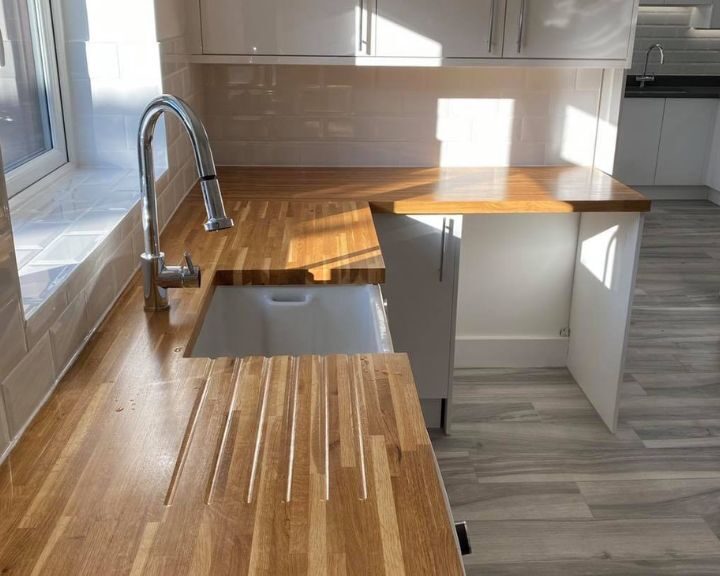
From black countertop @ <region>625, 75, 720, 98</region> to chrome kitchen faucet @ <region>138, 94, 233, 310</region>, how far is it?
5.26m

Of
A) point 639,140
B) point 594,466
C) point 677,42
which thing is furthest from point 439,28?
point 677,42

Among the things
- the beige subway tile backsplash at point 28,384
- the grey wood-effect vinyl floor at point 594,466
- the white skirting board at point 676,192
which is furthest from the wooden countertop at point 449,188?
the white skirting board at point 676,192

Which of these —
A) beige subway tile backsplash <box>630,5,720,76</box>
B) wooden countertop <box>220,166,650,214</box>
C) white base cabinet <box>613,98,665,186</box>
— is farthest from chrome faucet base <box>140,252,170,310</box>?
beige subway tile backsplash <box>630,5,720,76</box>

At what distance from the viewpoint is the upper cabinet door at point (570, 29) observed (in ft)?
8.54

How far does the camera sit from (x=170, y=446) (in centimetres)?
109

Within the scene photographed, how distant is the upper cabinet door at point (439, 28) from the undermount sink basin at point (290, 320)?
1.10m

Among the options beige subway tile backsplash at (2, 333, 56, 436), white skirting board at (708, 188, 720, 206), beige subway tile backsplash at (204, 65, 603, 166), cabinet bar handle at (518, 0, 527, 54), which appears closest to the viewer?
beige subway tile backsplash at (2, 333, 56, 436)

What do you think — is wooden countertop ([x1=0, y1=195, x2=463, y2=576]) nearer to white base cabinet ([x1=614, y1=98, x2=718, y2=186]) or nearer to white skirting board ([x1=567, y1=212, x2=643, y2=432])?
white skirting board ([x1=567, y1=212, x2=643, y2=432])

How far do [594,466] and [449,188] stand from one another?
3.58ft

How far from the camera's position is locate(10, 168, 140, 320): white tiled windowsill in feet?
4.50

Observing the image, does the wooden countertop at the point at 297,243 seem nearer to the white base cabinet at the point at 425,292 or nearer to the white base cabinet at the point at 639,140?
the white base cabinet at the point at 425,292

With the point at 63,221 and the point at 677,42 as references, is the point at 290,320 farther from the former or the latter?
the point at 677,42

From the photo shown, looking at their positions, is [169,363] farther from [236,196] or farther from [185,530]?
[236,196]

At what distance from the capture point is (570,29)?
264 cm
